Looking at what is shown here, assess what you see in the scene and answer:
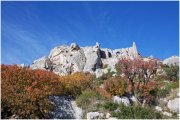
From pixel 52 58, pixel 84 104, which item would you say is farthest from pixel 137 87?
pixel 52 58

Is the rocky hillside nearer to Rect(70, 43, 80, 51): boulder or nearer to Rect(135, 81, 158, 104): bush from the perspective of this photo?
Rect(135, 81, 158, 104): bush

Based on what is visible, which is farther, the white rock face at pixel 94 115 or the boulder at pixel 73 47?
the boulder at pixel 73 47

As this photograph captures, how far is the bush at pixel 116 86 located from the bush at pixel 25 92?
513 centimetres

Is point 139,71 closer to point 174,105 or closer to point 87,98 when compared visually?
point 174,105

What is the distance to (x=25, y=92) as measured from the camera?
855 inches

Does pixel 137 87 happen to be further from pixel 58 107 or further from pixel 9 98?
pixel 9 98

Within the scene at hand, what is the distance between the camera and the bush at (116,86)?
88.9ft

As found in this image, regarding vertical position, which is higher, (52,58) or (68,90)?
(52,58)

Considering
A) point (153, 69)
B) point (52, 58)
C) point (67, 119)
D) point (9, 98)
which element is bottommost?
point (67, 119)

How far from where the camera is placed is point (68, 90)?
27.3 m

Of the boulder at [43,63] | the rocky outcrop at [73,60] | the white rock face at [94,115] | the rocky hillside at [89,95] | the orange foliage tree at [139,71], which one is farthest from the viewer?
the boulder at [43,63]

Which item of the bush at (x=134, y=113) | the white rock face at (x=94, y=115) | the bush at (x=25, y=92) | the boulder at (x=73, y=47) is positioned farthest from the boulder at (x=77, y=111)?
the boulder at (x=73, y=47)

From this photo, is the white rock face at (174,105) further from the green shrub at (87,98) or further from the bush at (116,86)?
the green shrub at (87,98)

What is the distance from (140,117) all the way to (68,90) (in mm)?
6910
